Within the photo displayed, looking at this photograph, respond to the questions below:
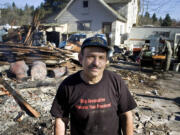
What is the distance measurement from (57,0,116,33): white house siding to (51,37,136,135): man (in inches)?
703

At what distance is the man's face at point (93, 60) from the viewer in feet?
5.22

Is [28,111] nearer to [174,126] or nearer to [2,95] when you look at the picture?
[2,95]

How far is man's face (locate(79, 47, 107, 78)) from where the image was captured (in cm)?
159

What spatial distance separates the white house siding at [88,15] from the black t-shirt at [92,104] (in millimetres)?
17896

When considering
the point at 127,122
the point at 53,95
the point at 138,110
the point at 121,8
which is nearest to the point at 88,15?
the point at 121,8

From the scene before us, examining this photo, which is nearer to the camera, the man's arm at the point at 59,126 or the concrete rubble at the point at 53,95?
the man's arm at the point at 59,126

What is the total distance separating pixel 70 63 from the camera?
8.69 m

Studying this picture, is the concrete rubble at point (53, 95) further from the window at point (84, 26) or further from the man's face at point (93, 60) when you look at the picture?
the window at point (84, 26)

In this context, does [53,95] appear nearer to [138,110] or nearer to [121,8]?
[138,110]

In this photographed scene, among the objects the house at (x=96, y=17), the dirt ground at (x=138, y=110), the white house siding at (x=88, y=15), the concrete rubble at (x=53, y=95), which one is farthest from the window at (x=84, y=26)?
the dirt ground at (x=138, y=110)

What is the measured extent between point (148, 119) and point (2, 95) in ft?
15.7

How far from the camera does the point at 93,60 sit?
1.60 meters

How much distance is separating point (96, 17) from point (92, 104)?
738 inches

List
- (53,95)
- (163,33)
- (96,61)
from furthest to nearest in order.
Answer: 1. (163,33)
2. (53,95)
3. (96,61)
